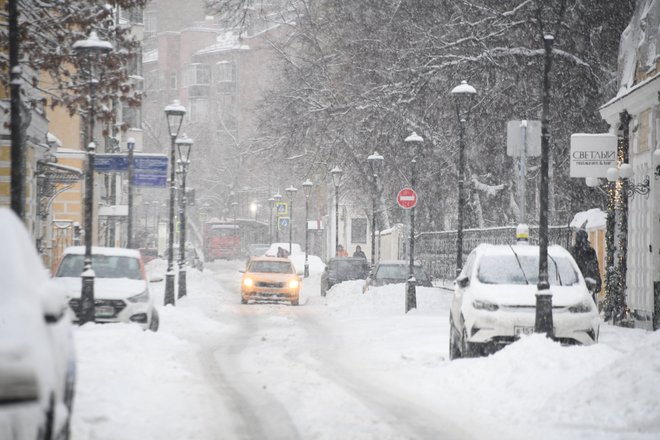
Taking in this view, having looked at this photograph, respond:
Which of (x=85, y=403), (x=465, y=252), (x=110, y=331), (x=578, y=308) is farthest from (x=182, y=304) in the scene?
(x=85, y=403)

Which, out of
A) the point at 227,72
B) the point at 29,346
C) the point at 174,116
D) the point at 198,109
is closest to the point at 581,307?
the point at 29,346

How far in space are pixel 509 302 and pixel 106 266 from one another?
806 cm

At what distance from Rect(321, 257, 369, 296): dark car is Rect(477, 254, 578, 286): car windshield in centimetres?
2320

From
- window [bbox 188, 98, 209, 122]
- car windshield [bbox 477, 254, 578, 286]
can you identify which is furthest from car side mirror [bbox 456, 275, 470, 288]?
window [bbox 188, 98, 209, 122]

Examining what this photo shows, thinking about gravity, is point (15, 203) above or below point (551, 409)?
above

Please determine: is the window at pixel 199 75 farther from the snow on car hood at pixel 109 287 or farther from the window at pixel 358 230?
the snow on car hood at pixel 109 287

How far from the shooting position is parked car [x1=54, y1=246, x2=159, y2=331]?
60.2 feet

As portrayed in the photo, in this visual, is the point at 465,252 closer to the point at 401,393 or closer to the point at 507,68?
the point at 507,68

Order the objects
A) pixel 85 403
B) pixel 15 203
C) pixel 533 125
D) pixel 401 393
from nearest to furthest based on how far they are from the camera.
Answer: pixel 85 403
pixel 401 393
pixel 15 203
pixel 533 125

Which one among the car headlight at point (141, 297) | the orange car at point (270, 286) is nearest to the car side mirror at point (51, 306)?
the car headlight at point (141, 297)

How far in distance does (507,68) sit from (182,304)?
1159 cm

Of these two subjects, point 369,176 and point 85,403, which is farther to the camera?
point 369,176

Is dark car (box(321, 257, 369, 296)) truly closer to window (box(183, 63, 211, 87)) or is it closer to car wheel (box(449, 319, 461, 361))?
car wheel (box(449, 319, 461, 361))

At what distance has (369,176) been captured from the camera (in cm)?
4816
